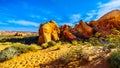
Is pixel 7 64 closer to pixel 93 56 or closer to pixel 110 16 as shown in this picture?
pixel 93 56

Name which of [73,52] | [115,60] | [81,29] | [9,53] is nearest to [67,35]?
[81,29]

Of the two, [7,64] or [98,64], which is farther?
[7,64]

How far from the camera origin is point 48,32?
26109 mm

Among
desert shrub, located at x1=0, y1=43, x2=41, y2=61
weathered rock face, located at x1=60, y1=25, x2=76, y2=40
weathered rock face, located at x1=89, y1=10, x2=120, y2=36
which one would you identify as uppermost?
weathered rock face, located at x1=89, y1=10, x2=120, y2=36

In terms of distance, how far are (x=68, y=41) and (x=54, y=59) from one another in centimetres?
916

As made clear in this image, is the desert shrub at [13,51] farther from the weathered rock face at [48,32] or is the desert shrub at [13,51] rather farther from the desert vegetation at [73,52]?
the weathered rock face at [48,32]

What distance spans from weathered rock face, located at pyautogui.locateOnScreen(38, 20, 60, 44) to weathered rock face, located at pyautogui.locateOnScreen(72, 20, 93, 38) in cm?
202

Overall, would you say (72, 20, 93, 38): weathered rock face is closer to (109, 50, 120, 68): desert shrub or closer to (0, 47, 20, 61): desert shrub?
(0, 47, 20, 61): desert shrub

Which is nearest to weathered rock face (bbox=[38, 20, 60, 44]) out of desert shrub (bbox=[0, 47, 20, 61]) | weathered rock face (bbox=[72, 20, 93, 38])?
weathered rock face (bbox=[72, 20, 93, 38])

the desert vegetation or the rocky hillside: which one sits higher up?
the rocky hillside

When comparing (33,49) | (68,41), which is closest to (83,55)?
(33,49)

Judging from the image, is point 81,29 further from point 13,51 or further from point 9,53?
point 9,53

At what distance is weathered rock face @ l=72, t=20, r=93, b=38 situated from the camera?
25172 mm

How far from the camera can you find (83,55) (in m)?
13.8
